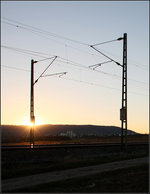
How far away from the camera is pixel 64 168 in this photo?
17406mm

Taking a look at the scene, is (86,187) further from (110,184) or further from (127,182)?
(127,182)

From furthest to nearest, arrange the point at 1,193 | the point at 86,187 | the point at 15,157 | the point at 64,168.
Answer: the point at 15,157 < the point at 64,168 < the point at 86,187 < the point at 1,193

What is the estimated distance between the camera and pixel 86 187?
39.0 feet

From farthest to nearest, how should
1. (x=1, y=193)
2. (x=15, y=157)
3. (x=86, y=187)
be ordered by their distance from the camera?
(x=15, y=157), (x=86, y=187), (x=1, y=193)

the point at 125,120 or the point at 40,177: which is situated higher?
the point at 125,120

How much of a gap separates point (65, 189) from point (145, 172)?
5379mm

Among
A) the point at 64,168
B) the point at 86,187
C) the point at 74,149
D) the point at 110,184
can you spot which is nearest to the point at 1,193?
the point at 86,187

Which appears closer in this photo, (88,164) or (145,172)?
(145,172)

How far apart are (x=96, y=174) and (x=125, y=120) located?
613 inches

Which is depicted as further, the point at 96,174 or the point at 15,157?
the point at 15,157

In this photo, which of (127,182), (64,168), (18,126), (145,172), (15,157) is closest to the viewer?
(127,182)

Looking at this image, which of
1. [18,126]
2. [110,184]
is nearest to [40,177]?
[110,184]

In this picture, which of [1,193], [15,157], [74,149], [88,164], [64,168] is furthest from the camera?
[74,149]

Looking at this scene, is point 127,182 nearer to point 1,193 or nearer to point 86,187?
point 86,187
